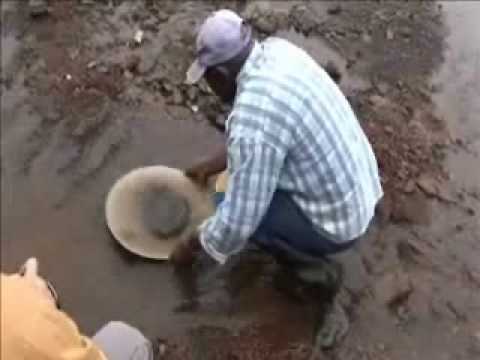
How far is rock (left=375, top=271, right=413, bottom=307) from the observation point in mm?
3555

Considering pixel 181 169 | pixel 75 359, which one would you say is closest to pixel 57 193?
pixel 181 169

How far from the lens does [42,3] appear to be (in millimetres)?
4586

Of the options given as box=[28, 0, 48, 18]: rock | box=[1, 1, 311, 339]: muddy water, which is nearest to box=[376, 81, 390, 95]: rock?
box=[1, 1, 311, 339]: muddy water

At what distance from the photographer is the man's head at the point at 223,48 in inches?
107

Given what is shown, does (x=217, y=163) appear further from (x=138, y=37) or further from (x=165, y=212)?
(x=138, y=37)

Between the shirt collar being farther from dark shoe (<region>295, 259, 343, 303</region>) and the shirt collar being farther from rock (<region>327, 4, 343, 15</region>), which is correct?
rock (<region>327, 4, 343, 15</region>)

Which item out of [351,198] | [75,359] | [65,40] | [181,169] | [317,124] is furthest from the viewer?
[65,40]

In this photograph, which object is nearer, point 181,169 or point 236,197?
point 236,197

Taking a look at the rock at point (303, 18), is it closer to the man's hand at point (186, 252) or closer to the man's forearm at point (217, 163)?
the man's forearm at point (217, 163)

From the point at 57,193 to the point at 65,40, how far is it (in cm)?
94

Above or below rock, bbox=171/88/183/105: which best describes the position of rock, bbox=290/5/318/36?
above

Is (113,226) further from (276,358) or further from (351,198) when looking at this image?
→ (351,198)

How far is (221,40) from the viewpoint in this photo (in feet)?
8.91

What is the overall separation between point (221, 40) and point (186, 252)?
3.55ft
